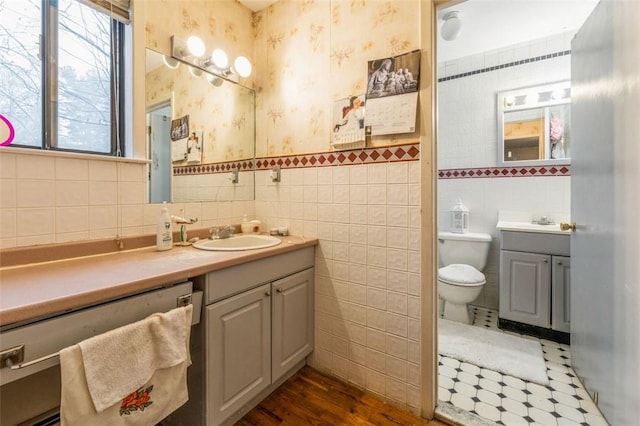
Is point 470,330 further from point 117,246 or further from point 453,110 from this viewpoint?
point 117,246

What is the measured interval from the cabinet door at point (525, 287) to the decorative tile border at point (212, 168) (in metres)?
2.10

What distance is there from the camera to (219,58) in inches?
67.7

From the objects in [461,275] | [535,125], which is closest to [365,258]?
→ [461,275]

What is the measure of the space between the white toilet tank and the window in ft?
8.43

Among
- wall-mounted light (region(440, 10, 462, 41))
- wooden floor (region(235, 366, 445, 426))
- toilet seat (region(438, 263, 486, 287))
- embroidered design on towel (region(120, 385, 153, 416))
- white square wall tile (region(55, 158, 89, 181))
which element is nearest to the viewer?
embroidered design on towel (region(120, 385, 153, 416))

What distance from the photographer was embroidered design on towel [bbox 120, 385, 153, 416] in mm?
878

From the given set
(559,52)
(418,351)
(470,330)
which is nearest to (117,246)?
(418,351)

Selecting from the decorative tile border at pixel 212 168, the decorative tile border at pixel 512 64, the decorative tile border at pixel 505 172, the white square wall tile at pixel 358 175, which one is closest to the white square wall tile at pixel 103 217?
the decorative tile border at pixel 212 168

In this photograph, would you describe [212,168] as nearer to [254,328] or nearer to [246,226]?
[246,226]

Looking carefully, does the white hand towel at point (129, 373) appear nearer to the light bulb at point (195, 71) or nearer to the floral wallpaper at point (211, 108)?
the floral wallpaper at point (211, 108)

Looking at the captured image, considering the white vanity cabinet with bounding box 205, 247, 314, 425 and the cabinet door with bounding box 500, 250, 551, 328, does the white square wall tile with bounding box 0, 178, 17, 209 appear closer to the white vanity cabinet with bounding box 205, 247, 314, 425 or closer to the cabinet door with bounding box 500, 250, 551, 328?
the white vanity cabinet with bounding box 205, 247, 314, 425

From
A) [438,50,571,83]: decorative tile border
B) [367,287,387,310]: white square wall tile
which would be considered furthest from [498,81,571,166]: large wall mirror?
[367,287,387,310]: white square wall tile

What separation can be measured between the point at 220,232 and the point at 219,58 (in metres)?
1.07

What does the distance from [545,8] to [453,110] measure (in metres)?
0.94
